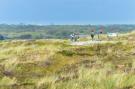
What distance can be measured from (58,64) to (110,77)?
8.46 m

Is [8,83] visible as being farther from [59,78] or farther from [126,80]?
[126,80]

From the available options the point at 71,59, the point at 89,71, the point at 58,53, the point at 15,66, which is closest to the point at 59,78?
the point at 89,71

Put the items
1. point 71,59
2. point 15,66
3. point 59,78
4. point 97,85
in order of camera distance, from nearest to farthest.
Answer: point 97,85, point 59,78, point 15,66, point 71,59

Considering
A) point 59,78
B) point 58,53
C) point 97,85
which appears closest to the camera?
point 97,85

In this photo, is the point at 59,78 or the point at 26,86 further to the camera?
the point at 59,78

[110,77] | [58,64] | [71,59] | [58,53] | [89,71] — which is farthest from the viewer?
[58,53]

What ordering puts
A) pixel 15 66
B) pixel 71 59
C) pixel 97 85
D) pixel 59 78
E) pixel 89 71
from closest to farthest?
pixel 97 85
pixel 59 78
pixel 89 71
pixel 15 66
pixel 71 59

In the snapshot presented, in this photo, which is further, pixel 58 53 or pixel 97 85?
pixel 58 53

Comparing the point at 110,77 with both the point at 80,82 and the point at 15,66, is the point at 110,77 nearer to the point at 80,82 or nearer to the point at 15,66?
the point at 80,82

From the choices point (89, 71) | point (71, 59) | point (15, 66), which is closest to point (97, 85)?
point (89, 71)

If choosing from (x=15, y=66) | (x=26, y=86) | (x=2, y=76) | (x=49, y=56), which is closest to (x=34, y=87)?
(x=26, y=86)

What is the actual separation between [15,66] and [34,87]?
7.01 meters

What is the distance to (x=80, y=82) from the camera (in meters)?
16.2

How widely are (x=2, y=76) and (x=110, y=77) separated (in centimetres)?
512
